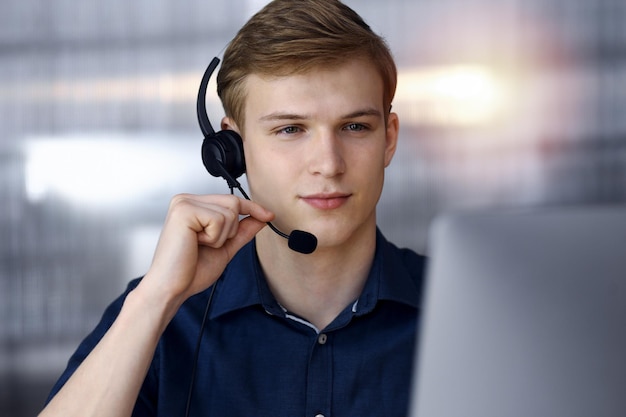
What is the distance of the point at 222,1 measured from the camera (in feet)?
7.38

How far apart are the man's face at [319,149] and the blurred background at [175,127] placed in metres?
0.85

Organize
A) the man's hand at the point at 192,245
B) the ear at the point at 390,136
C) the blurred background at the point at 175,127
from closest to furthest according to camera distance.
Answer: the man's hand at the point at 192,245 → the ear at the point at 390,136 → the blurred background at the point at 175,127

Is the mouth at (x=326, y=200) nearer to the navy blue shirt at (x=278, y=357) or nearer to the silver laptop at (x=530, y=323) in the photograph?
the navy blue shirt at (x=278, y=357)

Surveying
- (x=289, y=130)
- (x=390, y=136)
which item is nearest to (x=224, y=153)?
(x=289, y=130)

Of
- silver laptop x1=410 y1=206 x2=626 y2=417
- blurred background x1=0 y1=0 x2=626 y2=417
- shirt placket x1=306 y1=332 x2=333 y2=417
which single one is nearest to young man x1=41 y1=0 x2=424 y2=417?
shirt placket x1=306 y1=332 x2=333 y2=417

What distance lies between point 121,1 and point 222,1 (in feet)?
0.97

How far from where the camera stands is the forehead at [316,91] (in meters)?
1.30

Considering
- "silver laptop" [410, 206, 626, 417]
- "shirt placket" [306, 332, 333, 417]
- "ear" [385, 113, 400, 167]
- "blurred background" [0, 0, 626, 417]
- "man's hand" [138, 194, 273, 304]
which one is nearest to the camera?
"silver laptop" [410, 206, 626, 417]

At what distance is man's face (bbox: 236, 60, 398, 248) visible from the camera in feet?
4.23

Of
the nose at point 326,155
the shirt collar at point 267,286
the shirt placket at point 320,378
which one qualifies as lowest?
the shirt placket at point 320,378

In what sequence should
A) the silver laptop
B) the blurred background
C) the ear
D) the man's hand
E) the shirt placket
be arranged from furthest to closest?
the blurred background
the ear
the shirt placket
the man's hand
the silver laptop

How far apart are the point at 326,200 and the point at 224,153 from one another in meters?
0.20

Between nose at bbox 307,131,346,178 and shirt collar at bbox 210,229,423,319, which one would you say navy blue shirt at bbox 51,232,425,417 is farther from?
nose at bbox 307,131,346,178

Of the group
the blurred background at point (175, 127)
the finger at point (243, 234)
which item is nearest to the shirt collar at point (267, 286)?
the finger at point (243, 234)
